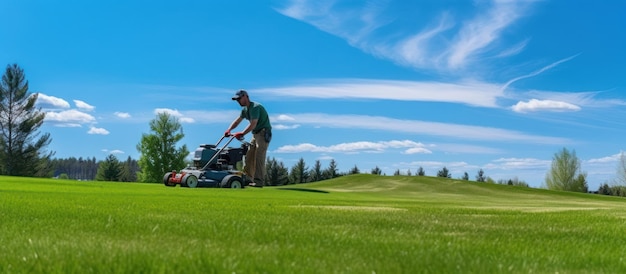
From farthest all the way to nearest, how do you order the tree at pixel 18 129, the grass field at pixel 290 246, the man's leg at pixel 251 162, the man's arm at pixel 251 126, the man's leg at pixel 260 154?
the tree at pixel 18 129 → the man's leg at pixel 251 162 → the man's leg at pixel 260 154 → the man's arm at pixel 251 126 → the grass field at pixel 290 246

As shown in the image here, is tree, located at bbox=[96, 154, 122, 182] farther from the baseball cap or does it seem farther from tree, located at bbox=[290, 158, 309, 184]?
the baseball cap

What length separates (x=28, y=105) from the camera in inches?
2532

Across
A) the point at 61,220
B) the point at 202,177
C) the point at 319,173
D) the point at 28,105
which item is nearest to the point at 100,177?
the point at 28,105

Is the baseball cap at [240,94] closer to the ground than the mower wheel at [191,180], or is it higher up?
higher up

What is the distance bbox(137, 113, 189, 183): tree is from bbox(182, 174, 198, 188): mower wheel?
135ft

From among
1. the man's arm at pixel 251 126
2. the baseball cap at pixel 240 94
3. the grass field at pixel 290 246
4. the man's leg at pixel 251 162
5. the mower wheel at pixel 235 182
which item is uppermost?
the baseball cap at pixel 240 94

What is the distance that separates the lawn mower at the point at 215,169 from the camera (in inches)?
911

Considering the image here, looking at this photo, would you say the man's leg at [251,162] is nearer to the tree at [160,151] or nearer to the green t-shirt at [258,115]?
the green t-shirt at [258,115]

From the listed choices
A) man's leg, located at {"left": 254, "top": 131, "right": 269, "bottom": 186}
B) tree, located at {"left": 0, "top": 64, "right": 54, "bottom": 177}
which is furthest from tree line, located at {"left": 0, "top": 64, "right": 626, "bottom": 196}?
man's leg, located at {"left": 254, "top": 131, "right": 269, "bottom": 186}

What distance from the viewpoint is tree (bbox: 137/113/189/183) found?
64125 millimetres

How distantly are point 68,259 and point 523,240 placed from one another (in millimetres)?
4220

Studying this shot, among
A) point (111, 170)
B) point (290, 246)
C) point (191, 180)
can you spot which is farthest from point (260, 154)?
point (111, 170)

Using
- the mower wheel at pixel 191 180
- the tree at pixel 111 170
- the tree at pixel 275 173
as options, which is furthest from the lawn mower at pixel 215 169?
the tree at pixel 111 170

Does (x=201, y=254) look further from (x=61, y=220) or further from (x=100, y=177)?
(x=100, y=177)
